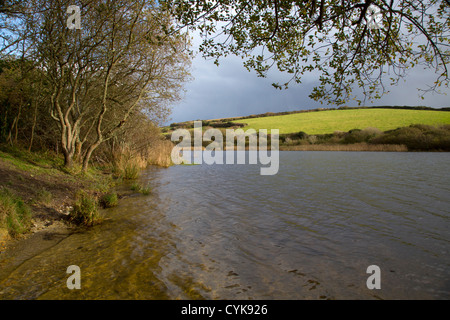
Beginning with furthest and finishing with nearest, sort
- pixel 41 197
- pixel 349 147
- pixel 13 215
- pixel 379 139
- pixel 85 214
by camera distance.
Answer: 1. pixel 349 147
2. pixel 379 139
3. pixel 41 197
4. pixel 85 214
5. pixel 13 215

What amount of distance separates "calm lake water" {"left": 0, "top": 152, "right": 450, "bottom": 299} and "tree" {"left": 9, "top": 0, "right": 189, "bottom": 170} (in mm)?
4768

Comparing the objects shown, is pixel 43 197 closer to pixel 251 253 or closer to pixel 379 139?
pixel 251 253

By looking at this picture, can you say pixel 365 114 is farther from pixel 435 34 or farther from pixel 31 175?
pixel 31 175

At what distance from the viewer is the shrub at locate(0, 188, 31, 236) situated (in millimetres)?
5125

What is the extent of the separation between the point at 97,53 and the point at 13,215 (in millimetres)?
7866

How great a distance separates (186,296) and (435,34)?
304 inches

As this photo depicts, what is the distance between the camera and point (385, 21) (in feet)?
21.3

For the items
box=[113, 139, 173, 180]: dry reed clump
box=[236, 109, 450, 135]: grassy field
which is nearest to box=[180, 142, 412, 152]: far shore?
box=[236, 109, 450, 135]: grassy field

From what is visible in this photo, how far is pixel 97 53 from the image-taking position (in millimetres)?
10922

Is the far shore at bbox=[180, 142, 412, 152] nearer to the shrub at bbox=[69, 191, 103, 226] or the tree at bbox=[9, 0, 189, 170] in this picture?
the tree at bbox=[9, 0, 189, 170]

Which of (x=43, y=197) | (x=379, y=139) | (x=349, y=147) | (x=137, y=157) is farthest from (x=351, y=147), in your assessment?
(x=43, y=197)

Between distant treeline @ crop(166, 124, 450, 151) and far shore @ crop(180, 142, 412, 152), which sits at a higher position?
distant treeline @ crop(166, 124, 450, 151)

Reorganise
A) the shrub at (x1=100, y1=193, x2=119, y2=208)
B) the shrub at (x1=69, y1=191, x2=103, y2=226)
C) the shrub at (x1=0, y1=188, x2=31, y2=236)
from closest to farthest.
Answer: the shrub at (x1=0, y1=188, x2=31, y2=236) → the shrub at (x1=69, y1=191, x2=103, y2=226) → the shrub at (x1=100, y1=193, x2=119, y2=208)
